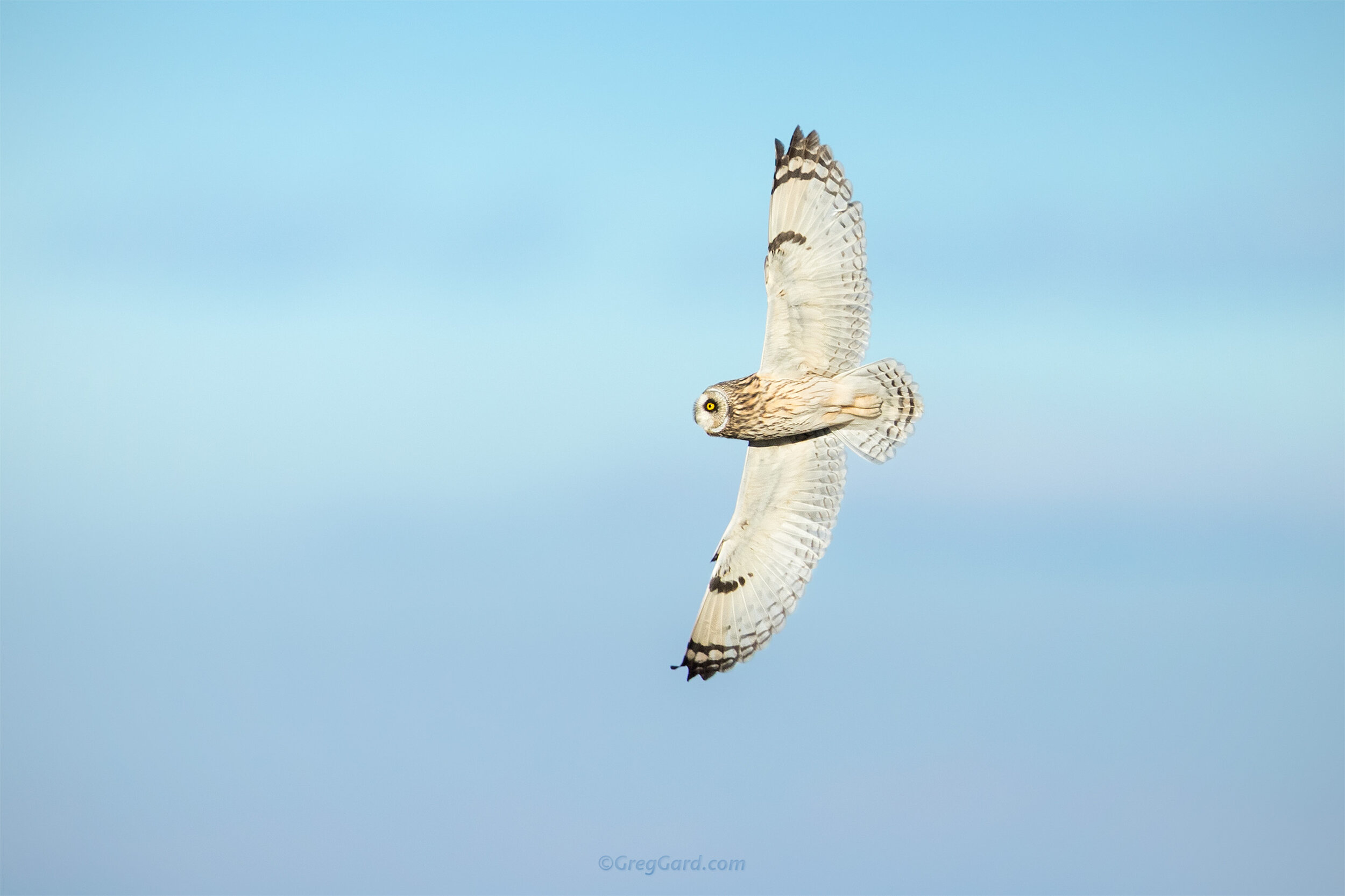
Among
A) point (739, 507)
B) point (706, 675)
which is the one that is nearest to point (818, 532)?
point (739, 507)

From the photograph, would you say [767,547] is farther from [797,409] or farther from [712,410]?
[712,410]

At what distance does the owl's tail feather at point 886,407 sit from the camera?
1297 centimetres

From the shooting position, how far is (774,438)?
13375 mm

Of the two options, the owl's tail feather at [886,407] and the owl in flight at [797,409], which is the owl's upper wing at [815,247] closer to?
the owl in flight at [797,409]

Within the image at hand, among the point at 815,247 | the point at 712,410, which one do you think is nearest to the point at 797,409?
the point at 712,410

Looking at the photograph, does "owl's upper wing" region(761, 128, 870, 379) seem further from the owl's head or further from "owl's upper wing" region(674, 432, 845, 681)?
"owl's upper wing" region(674, 432, 845, 681)

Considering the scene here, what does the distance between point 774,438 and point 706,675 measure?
8.07 feet

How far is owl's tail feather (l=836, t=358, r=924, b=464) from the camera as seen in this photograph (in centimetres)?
1297

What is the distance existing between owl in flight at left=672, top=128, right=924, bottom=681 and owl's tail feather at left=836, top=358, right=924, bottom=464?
0.01 m

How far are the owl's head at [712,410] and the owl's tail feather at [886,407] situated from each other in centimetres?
119

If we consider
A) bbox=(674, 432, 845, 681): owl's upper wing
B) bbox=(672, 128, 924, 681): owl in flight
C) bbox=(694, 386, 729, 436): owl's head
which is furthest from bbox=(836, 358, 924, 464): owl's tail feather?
bbox=(694, 386, 729, 436): owl's head

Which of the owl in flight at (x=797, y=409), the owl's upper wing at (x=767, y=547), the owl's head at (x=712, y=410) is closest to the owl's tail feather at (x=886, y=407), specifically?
the owl in flight at (x=797, y=409)

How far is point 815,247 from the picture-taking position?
1270cm

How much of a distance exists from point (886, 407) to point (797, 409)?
2.95 ft
